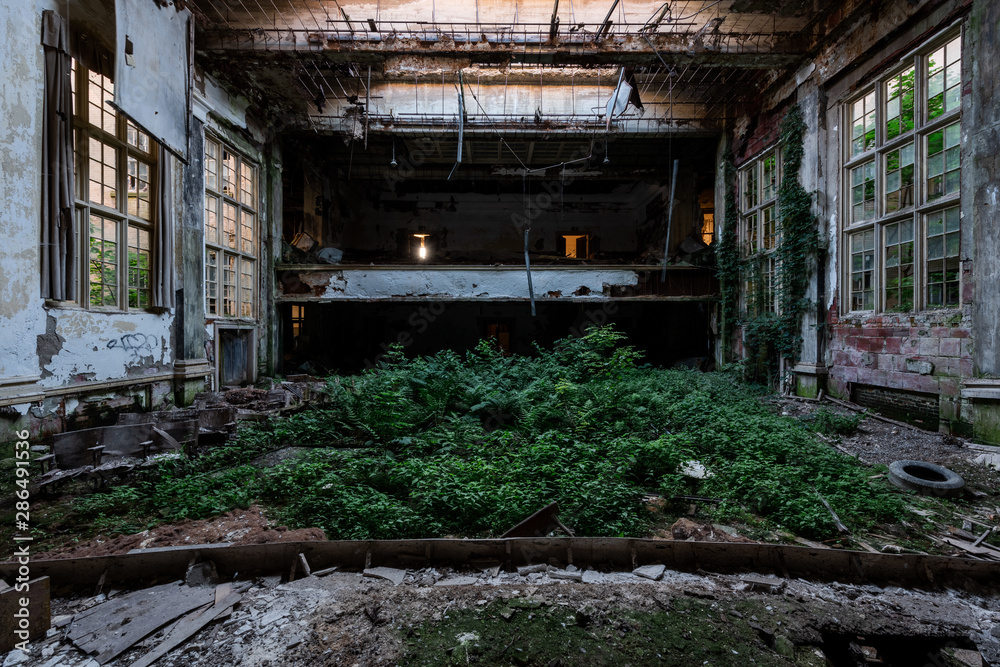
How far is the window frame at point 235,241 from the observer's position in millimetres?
8719

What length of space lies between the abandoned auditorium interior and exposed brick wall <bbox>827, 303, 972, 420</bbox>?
0.15 ft

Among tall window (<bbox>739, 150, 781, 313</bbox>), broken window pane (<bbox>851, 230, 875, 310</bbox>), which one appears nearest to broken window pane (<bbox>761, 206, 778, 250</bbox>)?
tall window (<bbox>739, 150, 781, 313</bbox>)

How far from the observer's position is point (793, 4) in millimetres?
7797

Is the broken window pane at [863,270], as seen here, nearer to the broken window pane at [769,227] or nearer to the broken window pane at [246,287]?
the broken window pane at [769,227]

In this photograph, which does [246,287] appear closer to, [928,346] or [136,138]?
[136,138]

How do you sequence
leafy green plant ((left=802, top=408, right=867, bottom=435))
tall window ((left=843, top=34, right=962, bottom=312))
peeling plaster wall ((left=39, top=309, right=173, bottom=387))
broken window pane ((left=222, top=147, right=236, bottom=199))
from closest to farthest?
peeling plaster wall ((left=39, top=309, right=173, bottom=387)), tall window ((left=843, top=34, right=962, bottom=312)), leafy green plant ((left=802, top=408, right=867, bottom=435)), broken window pane ((left=222, top=147, right=236, bottom=199))

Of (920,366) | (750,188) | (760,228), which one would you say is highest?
(750,188)

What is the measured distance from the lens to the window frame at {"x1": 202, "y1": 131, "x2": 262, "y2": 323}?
8.72m

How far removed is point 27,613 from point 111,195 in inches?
250

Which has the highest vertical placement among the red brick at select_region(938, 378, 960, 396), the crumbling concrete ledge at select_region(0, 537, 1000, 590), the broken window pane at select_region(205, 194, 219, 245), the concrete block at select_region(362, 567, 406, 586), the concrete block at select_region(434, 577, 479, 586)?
the broken window pane at select_region(205, 194, 219, 245)

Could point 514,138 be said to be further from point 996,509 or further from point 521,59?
point 996,509

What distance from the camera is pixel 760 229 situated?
10047 millimetres

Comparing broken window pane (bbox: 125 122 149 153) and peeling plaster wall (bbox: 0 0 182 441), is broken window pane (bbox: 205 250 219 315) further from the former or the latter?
peeling plaster wall (bbox: 0 0 182 441)

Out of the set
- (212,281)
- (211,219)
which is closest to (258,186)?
(211,219)
